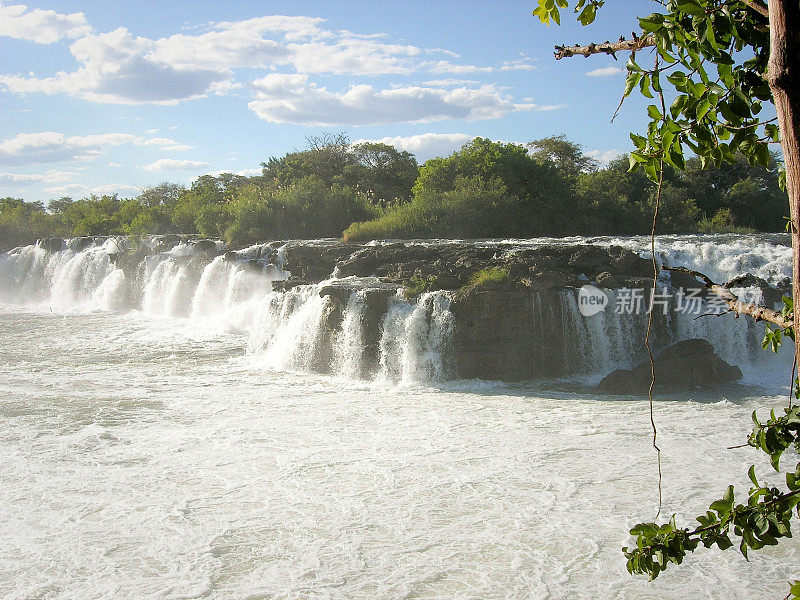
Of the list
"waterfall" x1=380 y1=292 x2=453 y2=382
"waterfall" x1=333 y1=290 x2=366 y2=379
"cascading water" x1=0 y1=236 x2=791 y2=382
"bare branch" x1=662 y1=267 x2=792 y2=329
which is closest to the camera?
"bare branch" x1=662 y1=267 x2=792 y2=329

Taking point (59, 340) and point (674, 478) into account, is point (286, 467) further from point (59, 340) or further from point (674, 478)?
point (59, 340)

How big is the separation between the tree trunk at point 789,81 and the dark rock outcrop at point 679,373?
9.35 metres

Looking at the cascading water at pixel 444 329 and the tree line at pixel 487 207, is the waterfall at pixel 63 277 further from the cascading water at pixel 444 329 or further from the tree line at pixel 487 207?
the cascading water at pixel 444 329

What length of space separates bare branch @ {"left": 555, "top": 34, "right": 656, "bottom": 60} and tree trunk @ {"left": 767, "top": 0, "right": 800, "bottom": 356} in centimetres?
31

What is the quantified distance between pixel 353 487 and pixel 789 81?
5884 mm

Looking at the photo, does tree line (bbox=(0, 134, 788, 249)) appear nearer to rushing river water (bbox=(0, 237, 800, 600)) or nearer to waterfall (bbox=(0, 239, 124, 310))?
waterfall (bbox=(0, 239, 124, 310))

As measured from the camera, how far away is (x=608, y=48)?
1551 millimetres

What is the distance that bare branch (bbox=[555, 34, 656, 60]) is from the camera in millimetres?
1434

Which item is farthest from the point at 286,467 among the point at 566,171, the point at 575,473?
the point at 566,171

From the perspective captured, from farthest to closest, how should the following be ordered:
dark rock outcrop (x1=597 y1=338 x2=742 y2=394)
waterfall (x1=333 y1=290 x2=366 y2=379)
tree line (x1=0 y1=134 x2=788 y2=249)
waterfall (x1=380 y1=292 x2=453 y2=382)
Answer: tree line (x1=0 y1=134 x2=788 y2=249) < waterfall (x1=333 y1=290 x2=366 y2=379) < waterfall (x1=380 y1=292 x2=453 y2=382) < dark rock outcrop (x1=597 y1=338 x2=742 y2=394)

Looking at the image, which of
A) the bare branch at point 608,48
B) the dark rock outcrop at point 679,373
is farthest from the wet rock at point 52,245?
the bare branch at point 608,48

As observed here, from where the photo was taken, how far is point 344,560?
513 cm

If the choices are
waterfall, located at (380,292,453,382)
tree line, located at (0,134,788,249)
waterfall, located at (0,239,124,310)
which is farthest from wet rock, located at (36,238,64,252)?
waterfall, located at (380,292,453,382)

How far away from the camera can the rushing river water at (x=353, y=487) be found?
4859 mm
